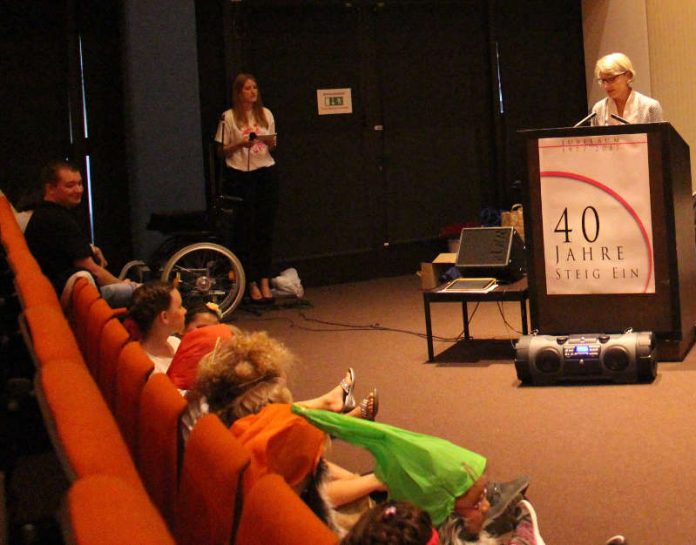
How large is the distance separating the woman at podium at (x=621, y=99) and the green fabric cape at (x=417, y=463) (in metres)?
3.08

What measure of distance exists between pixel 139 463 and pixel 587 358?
256 centimetres

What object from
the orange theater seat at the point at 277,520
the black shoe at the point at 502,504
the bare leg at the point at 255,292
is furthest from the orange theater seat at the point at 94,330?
the bare leg at the point at 255,292

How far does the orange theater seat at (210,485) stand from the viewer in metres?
1.82

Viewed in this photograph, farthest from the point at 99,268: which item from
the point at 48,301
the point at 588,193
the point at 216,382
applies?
the point at 216,382

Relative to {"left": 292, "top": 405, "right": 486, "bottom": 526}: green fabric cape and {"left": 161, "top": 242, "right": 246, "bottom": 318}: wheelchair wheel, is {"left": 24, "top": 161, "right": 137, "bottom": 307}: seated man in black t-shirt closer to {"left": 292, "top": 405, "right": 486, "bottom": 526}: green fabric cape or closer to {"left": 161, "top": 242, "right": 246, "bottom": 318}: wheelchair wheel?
{"left": 161, "top": 242, "right": 246, "bottom": 318}: wheelchair wheel

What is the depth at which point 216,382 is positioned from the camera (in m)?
2.58

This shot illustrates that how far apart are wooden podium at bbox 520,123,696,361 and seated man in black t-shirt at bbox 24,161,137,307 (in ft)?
6.38

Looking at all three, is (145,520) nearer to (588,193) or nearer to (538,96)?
(588,193)

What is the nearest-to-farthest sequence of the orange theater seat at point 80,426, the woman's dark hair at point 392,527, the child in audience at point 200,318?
the woman's dark hair at point 392,527, the orange theater seat at point 80,426, the child in audience at point 200,318

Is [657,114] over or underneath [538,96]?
underneath

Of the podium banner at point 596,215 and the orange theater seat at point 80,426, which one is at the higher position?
the podium banner at point 596,215

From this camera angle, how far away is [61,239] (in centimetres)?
510

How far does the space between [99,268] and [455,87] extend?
463 cm

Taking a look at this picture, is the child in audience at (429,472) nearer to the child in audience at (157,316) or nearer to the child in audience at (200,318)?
the child in audience at (157,316)
